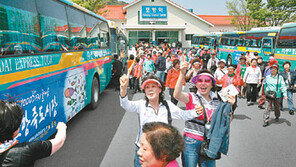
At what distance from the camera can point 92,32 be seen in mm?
8562

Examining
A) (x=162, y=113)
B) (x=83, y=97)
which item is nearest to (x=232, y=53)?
(x=83, y=97)

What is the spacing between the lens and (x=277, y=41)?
15875 millimetres

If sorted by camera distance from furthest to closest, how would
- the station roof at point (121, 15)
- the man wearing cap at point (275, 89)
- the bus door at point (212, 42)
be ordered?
the station roof at point (121, 15) → the bus door at point (212, 42) → the man wearing cap at point (275, 89)

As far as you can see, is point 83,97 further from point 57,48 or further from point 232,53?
point 232,53

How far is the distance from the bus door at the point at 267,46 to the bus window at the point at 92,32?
530 inches

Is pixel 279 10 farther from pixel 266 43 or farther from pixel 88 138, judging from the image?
pixel 88 138

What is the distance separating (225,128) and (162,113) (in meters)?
0.75

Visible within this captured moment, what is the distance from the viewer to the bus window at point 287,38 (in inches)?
563

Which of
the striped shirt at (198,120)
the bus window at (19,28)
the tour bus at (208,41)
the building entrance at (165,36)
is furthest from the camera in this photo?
the building entrance at (165,36)

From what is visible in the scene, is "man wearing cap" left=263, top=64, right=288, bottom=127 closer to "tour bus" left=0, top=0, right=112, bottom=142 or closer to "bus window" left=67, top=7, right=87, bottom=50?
"tour bus" left=0, top=0, right=112, bottom=142

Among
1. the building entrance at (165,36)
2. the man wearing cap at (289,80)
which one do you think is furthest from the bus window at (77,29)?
the building entrance at (165,36)

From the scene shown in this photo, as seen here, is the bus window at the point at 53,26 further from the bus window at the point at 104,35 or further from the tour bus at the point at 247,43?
the tour bus at the point at 247,43

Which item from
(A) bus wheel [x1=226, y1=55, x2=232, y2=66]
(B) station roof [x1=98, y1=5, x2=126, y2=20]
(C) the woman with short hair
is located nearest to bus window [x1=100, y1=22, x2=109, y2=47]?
(C) the woman with short hair

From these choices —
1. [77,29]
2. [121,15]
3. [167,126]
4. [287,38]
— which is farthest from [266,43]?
[121,15]
